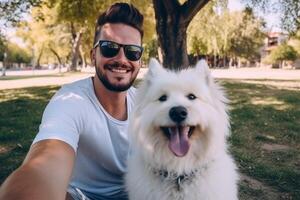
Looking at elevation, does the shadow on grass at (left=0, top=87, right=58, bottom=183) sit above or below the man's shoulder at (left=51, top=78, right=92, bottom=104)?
below

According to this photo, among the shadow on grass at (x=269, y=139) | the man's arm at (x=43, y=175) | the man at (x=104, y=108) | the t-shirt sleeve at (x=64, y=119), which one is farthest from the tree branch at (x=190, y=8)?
the man's arm at (x=43, y=175)

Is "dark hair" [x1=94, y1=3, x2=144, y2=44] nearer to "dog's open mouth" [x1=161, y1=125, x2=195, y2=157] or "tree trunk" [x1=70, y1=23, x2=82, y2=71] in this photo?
"dog's open mouth" [x1=161, y1=125, x2=195, y2=157]

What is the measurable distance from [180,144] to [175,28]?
35.4ft

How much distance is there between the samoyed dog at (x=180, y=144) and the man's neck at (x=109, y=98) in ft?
0.61

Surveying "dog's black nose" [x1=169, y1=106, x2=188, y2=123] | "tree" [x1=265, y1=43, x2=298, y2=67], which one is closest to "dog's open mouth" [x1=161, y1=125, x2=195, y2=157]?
"dog's black nose" [x1=169, y1=106, x2=188, y2=123]

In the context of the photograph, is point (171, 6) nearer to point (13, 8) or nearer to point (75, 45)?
point (13, 8)

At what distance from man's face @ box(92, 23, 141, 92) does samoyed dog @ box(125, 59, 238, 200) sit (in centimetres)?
24

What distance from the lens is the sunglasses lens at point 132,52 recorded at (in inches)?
141

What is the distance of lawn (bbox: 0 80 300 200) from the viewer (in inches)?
224

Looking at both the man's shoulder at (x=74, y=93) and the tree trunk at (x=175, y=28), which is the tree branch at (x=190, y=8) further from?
the man's shoulder at (x=74, y=93)

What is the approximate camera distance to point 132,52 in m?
3.62

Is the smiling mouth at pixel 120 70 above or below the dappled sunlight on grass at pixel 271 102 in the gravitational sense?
above

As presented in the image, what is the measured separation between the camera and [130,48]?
3596 mm

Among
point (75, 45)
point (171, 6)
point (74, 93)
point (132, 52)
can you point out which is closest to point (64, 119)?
point (74, 93)
